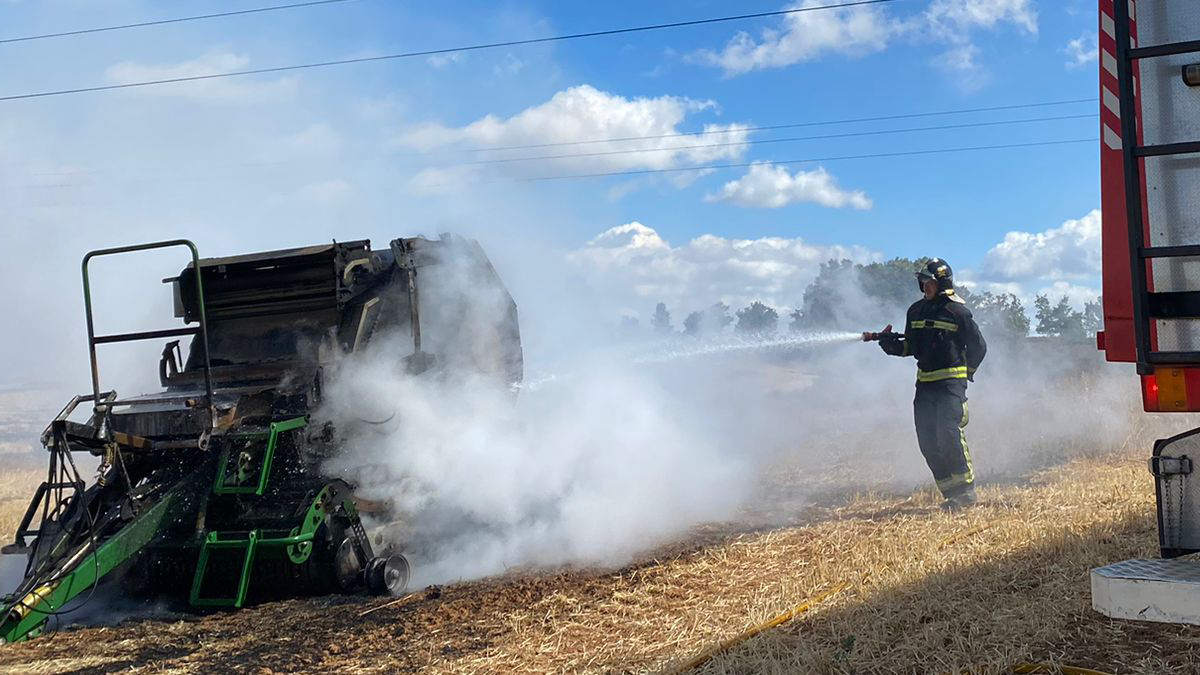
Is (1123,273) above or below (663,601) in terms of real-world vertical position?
above

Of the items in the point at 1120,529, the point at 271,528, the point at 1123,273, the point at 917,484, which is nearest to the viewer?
the point at 1123,273

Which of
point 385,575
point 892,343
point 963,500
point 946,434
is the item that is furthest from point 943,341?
point 385,575

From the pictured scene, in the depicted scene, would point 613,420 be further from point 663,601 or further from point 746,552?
point 663,601

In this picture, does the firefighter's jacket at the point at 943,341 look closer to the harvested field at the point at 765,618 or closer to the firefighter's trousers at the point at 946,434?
the firefighter's trousers at the point at 946,434

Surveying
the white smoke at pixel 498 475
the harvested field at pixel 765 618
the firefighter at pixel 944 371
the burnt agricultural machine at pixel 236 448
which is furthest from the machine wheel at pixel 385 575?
the firefighter at pixel 944 371

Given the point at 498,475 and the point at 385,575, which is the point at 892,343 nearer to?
the point at 498,475

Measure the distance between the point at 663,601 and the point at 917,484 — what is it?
193 inches

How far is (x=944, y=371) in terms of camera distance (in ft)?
26.1

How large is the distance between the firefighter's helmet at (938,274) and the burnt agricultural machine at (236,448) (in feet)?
13.1

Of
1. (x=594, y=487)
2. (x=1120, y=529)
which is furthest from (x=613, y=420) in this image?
(x=1120, y=529)

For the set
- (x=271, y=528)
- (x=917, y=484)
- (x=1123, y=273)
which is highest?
(x=1123, y=273)

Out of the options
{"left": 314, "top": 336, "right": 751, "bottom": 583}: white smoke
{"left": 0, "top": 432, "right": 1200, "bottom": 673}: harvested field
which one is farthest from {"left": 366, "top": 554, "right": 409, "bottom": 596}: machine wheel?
{"left": 314, "top": 336, "right": 751, "bottom": 583}: white smoke

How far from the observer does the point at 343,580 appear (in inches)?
253

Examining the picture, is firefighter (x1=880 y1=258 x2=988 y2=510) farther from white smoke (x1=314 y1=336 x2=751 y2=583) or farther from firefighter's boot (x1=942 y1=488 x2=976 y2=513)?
white smoke (x1=314 y1=336 x2=751 y2=583)
